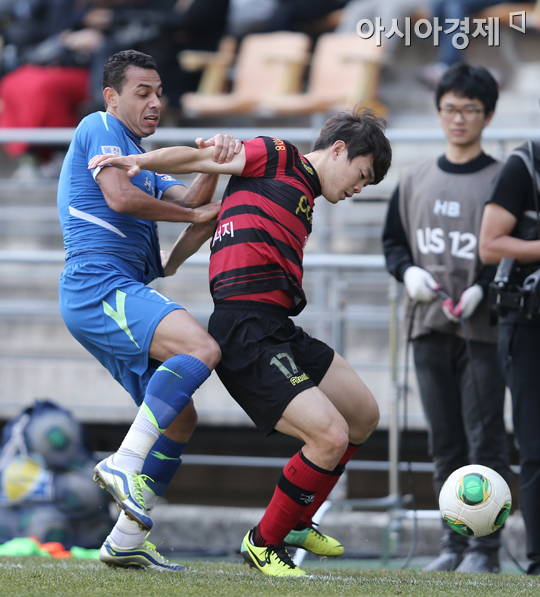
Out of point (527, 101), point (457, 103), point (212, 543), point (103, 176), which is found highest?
point (527, 101)

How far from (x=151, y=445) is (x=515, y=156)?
2.25 m

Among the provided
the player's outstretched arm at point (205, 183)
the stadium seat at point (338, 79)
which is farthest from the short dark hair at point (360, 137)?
the stadium seat at point (338, 79)

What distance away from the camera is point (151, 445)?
3.45 m

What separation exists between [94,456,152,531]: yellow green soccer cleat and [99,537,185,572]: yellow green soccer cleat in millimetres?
362

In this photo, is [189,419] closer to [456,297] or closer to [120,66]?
[120,66]

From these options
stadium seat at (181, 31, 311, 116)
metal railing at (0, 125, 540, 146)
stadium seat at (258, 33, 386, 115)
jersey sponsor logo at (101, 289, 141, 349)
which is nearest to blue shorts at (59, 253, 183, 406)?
jersey sponsor logo at (101, 289, 141, 349)

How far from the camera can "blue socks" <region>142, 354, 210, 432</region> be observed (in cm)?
338

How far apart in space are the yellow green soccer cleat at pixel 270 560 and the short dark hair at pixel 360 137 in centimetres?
165

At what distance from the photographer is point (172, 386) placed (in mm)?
3398

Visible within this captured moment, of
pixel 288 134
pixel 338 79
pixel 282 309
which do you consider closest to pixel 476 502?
pixel 282 309

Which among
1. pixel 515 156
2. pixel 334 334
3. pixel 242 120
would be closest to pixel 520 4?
pixel 242 120

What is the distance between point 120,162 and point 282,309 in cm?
92

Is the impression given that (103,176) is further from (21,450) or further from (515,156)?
(21,450)

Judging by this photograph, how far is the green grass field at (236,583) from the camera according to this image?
117 inches
